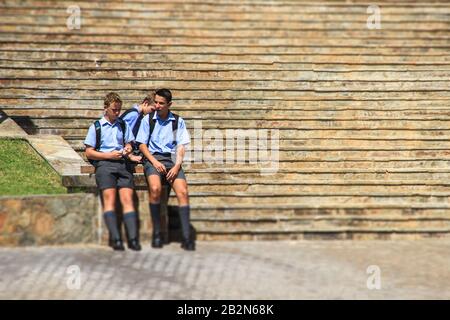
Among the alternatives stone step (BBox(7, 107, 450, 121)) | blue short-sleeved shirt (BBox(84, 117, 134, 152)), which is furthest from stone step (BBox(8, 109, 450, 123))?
blue short-sleeved shirt (BBox(84, 117, 134, 152))

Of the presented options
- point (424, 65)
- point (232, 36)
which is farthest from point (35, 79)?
point (424, 65)

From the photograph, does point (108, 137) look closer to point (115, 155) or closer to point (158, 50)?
point (115, 155)

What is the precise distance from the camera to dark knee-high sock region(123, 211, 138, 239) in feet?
31.4

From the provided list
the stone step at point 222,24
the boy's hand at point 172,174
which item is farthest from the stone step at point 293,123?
the stone step at point 222,24

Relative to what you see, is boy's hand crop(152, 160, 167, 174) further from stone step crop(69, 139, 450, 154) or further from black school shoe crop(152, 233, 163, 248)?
stone step crop(69, 139, 450, 154)

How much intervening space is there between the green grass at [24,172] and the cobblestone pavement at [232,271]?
866mm

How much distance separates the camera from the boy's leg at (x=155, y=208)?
31.9 ft

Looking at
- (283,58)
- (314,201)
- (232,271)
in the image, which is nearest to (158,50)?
(283,58)

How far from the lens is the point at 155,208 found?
32.0ft

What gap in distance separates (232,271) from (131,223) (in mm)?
1385

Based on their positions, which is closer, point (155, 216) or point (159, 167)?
point (155, 216)

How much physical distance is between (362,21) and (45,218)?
10.2m

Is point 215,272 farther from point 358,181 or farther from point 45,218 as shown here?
point 358,181

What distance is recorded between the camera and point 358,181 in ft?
38.4
